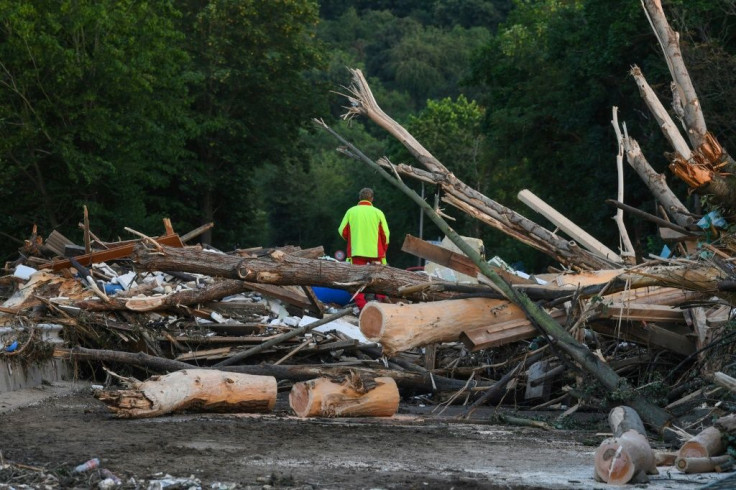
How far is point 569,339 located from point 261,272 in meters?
2.59

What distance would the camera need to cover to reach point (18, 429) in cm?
948

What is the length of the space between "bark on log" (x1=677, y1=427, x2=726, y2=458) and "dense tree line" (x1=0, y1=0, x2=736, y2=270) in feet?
50.2

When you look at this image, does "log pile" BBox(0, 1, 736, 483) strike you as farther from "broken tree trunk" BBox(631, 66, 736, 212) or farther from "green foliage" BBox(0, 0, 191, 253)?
"green foliage" BBox(0, 0, 191, 253)

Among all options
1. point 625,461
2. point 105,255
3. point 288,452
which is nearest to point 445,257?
point 288,452

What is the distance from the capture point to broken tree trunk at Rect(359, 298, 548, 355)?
963 cm

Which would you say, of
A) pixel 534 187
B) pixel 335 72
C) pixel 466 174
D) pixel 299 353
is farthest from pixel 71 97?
pixel 335 72

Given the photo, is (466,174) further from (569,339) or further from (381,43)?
(381,43)

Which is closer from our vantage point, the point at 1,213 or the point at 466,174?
the point at 1,213

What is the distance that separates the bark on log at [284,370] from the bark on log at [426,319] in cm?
117

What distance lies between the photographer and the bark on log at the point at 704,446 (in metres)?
7.82

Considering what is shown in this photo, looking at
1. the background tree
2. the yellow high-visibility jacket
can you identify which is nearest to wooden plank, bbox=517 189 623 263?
the yellow high-visibility jacket

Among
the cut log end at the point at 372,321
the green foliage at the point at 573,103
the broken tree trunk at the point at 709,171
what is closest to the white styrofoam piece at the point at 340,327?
the cut log end at the point at 372,321

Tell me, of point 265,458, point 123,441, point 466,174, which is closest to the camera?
point 265,458

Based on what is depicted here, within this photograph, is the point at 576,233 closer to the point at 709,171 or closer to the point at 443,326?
the point at 709,171
